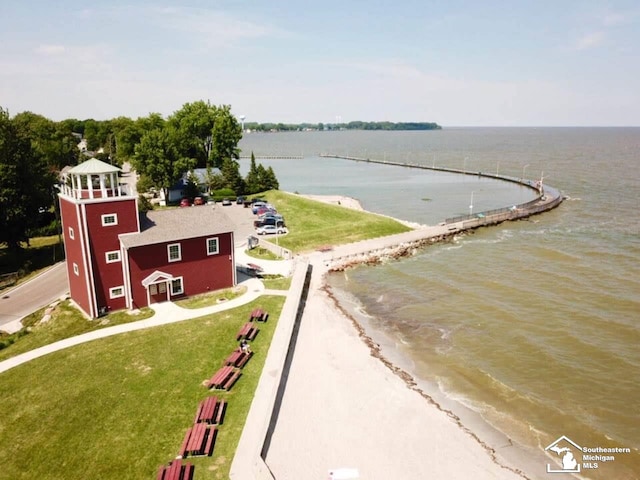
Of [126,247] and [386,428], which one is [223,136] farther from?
[386,428]

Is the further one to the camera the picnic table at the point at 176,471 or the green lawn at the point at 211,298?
the green lawn at the point at 211,298

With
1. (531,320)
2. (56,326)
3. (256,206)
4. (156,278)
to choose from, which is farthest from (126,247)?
(256,206)

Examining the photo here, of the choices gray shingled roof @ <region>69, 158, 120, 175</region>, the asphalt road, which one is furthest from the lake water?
the asphalt road

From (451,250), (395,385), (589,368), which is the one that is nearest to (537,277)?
(451,250)

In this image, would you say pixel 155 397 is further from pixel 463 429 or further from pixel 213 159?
pixel 213 159

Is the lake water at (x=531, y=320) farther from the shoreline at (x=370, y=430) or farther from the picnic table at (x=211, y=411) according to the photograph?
the picnic table at (x=211, y=411)

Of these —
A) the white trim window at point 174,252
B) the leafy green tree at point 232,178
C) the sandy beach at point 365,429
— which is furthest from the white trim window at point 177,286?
the leafy green tree at point 232,178

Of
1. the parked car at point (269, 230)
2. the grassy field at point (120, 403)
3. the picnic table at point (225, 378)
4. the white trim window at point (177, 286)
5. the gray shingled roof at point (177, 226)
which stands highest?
the gray shingled roof at point (177, 226)
